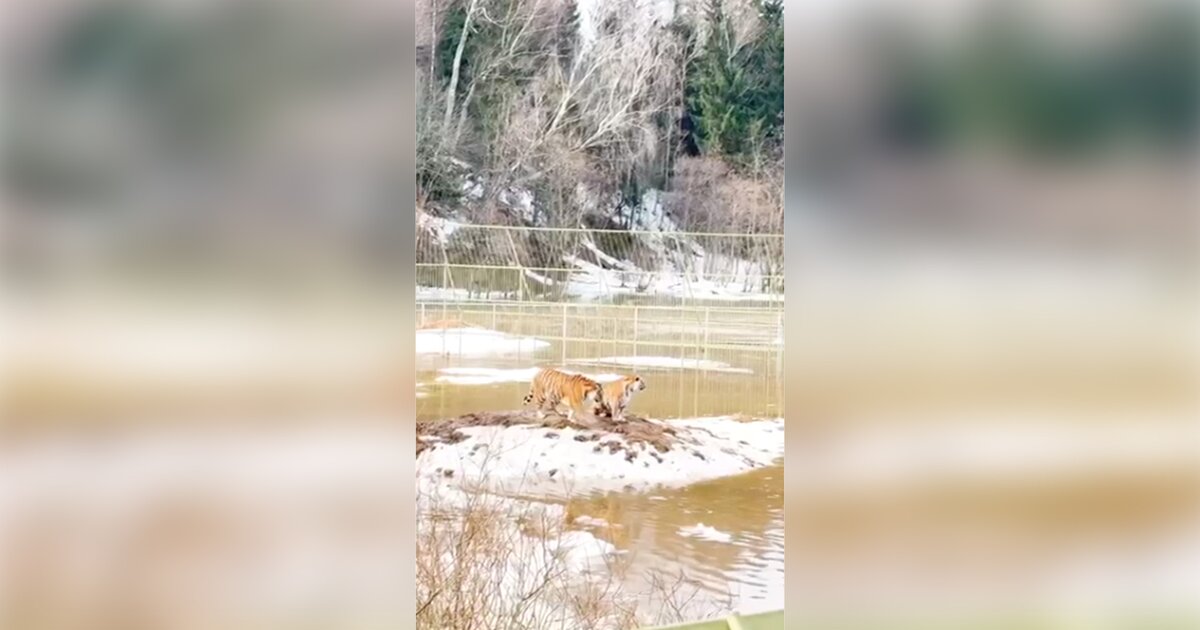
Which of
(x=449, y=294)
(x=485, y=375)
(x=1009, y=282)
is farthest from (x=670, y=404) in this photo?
(x=1009, y=282)

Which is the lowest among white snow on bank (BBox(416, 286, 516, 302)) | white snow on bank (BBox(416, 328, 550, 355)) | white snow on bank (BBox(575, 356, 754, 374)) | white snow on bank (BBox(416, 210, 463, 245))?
white snow on bank (BBox(575, 356, 754, 374))

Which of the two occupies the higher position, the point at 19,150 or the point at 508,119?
the point at 508,119

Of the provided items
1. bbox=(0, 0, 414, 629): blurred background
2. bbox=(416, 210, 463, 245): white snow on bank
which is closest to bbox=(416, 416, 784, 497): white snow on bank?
bbox=(416, 210, 463, 245): white snow on bank

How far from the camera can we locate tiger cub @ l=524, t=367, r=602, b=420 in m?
2.43

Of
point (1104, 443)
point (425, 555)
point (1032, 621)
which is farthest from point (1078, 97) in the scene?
point (425, 555)

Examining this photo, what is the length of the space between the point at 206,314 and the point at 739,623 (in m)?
1.81

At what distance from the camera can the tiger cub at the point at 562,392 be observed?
7.98 ft

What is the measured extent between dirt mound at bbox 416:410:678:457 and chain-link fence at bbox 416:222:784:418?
37 mm

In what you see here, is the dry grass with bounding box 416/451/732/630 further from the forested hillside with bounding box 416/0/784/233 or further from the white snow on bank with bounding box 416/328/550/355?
the forested hillside with bounding box 416/0/784/233

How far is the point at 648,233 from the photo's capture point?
243cm

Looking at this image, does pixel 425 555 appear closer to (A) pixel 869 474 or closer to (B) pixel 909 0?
(A) pixel 869 474

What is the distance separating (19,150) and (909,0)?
111cm

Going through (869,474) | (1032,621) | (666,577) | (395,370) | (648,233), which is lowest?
(666,577)

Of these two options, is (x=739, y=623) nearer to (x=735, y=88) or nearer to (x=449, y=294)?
(x=449, y=294)
